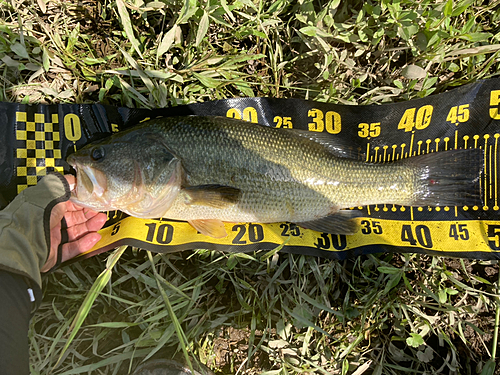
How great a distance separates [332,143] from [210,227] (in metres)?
1.38

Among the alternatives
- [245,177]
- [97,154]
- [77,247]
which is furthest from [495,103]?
[77,247]

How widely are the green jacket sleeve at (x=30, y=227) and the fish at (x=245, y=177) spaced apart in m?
0.17

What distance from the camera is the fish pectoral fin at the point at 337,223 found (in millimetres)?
2604

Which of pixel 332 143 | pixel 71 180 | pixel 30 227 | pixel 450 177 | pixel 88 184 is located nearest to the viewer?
pixel 30 227

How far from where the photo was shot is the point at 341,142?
2762 millimetres

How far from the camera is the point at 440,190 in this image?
8.64 feet

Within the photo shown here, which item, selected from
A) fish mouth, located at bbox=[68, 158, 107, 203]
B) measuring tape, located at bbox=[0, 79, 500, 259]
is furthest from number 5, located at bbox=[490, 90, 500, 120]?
fish mouth, located at bbox=[68, 158, 107, 203]

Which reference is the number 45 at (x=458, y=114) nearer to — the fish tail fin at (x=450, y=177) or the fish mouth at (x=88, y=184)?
the fish tail fin at (x=450, y=177)

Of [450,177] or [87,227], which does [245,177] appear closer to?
[87,227]

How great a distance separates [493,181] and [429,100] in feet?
3.02

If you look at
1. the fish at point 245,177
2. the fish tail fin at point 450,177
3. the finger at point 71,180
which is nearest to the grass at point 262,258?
the fish at point 245,177

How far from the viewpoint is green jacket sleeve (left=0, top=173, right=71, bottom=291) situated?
6.79 feet

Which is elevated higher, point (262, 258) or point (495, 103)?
point (495, 103)

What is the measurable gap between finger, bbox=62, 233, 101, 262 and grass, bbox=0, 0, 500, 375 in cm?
23
